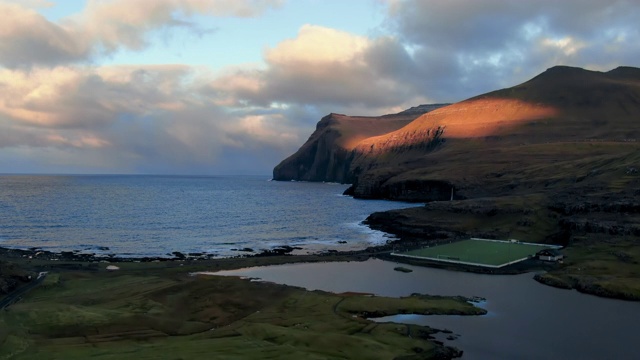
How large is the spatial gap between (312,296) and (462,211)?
7317cm

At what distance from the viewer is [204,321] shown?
4056 centimetres

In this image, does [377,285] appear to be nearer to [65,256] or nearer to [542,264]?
[542,264]

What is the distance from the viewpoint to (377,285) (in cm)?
5800

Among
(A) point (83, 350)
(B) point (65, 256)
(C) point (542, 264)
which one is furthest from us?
(B) point (65, 256)

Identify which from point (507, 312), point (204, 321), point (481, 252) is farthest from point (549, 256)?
point (204, 321)

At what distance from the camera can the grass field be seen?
72.1 metres

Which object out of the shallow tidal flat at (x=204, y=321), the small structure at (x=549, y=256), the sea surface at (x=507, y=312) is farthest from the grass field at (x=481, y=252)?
the shallow tidal flat at (x=204, y=321)

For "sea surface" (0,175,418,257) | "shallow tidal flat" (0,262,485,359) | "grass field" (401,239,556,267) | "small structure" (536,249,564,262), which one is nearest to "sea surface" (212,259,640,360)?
"shallow tidal flat" (0,262,485,359)

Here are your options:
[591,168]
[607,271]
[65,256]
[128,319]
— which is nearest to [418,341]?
[128,319]

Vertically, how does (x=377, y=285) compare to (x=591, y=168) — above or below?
below

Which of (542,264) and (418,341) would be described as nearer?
(418,341)

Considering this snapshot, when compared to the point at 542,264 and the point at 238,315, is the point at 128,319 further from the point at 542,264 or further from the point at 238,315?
the point at 542,264

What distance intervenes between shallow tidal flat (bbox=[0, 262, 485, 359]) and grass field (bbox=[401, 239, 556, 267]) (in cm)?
2538

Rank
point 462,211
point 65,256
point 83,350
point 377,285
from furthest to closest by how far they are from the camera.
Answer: point 462,211 → point 65,256 → point 377,285 → point 83,350
